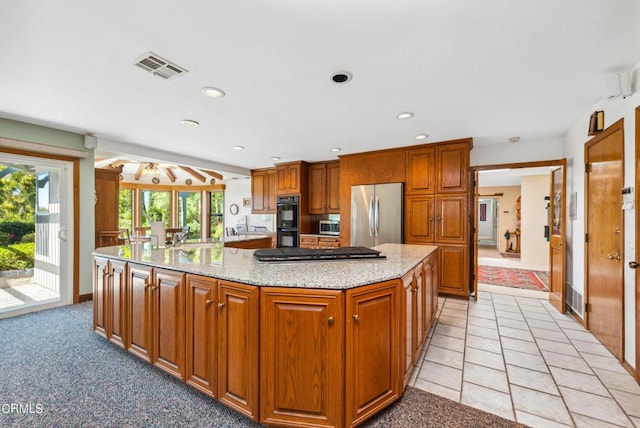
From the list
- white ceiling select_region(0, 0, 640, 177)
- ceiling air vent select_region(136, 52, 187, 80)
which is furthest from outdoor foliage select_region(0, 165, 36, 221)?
ceiling air vent select_region(136, 52, 187, 80)

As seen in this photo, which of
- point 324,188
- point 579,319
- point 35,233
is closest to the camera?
point 579,319

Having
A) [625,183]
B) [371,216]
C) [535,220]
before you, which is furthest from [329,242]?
[535,220]

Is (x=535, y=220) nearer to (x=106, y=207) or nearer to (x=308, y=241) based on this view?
(x=308, y=241)

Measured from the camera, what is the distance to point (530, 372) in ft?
6.68

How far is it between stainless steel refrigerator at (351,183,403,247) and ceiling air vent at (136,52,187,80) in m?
3.12

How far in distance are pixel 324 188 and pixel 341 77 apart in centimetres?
329

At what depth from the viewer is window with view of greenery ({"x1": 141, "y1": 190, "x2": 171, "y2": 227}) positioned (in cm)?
779

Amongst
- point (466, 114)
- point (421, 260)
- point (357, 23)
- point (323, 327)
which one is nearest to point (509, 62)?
point (466, 114)

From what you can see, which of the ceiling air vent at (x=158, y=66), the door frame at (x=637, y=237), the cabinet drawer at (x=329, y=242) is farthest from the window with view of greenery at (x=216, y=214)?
the door frame at (x=637, y=237)

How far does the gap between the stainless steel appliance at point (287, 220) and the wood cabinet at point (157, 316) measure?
3.47m

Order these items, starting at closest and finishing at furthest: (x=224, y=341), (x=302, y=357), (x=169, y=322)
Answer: (x=302, y=357)
(x=224, y=341)
(x=169, y=322)

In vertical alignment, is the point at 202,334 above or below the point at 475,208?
below

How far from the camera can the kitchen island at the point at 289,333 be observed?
1.36 m

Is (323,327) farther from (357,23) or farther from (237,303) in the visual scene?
(357,23)
